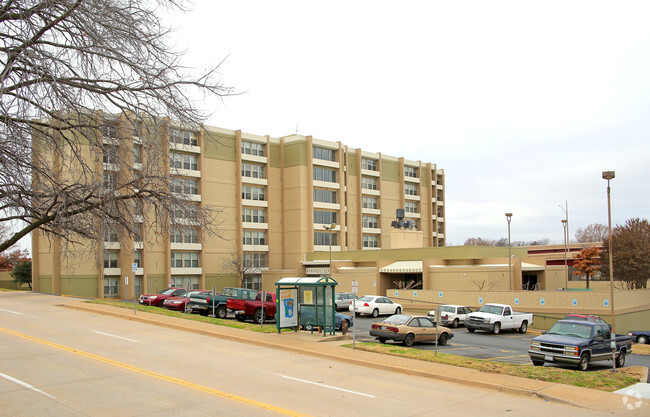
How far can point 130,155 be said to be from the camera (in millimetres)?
9273

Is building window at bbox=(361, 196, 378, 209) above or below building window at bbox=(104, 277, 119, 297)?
above

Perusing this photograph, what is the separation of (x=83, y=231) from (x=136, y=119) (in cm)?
218

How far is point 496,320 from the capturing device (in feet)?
107

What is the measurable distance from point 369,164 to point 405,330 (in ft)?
185

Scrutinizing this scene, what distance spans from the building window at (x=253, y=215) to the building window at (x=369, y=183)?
15.9 m

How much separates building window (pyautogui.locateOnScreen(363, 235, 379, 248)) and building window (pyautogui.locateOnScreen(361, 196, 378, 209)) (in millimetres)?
4141

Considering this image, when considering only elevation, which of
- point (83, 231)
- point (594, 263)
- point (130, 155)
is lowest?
point (594, 263)

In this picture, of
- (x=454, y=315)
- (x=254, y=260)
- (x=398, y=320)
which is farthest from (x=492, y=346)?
(x=254, y=260)

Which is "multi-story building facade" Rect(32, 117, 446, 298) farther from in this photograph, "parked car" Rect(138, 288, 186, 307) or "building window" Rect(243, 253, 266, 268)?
"parked car" Rect(138, 288, 186, 307)

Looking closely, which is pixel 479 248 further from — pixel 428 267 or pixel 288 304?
pixel 288 304

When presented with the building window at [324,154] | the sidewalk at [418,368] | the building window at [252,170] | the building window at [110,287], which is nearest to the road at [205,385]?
the sidewalk at [418,368]

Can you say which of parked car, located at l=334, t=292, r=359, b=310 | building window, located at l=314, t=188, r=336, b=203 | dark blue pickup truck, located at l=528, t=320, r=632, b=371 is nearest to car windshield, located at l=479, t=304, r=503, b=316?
parked car, located at l=334, t=292, r=359, b=310

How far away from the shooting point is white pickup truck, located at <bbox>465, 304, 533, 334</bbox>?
3231 centimetres

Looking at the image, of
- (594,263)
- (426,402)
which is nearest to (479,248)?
(594,263)
